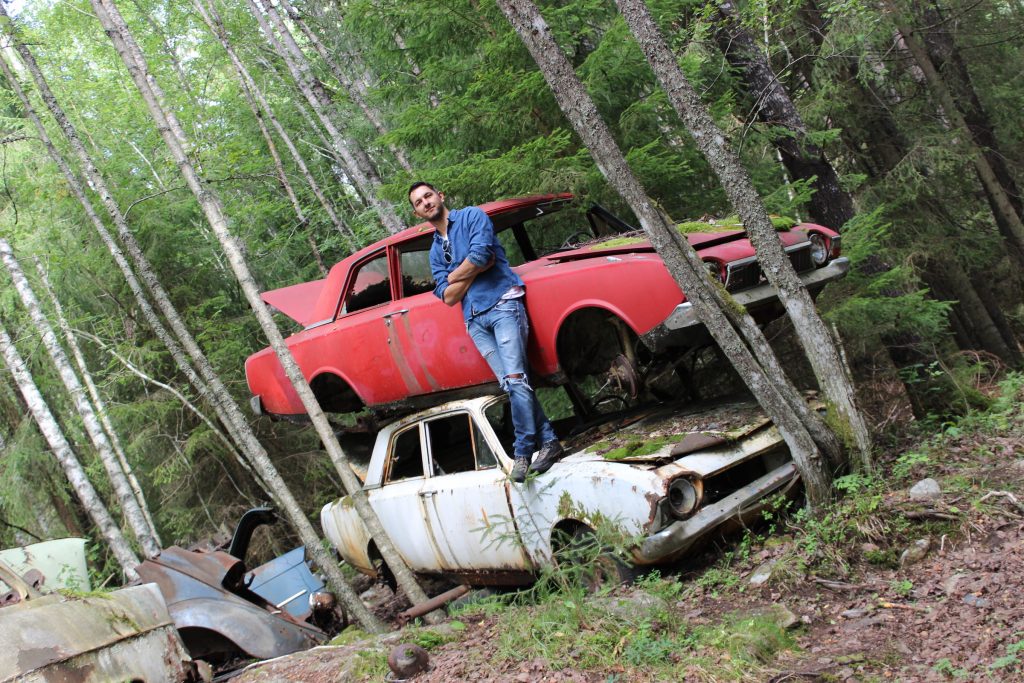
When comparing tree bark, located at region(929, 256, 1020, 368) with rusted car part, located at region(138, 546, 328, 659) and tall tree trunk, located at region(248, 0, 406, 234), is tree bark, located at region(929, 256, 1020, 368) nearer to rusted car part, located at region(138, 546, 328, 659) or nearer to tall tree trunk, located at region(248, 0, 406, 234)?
tall tree trunk, located at region(248, 0, 406, 234)

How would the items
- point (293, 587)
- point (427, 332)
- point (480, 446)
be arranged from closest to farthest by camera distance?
point (480, 446) → point (427, 332) → point (293, 587)

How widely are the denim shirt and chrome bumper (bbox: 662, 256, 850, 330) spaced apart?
1213 millimetres

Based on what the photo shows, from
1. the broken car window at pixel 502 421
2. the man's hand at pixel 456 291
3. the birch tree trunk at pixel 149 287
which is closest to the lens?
the man's hand at pixel 456 291

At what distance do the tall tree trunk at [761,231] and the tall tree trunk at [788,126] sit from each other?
10.5 ft

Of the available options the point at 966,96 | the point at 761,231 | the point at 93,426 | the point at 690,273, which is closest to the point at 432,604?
the point at 690,273

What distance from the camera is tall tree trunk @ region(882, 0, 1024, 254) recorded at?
10.6m

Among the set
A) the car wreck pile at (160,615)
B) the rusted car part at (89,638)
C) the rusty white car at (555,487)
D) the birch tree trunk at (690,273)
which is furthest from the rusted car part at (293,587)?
the birch tree trunk at (690,273)

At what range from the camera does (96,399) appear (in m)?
11.8

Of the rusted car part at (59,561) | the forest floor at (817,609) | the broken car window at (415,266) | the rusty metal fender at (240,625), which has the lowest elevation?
the forest floor at (817,609)

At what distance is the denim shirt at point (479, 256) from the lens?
5.79 m

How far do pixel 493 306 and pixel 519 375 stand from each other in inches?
20.8

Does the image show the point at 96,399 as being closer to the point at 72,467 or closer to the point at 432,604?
the point at 72,467

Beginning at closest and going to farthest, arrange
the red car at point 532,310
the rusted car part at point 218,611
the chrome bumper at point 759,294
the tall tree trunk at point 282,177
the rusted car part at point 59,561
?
the chrome bumper at point 759,294, the red car at point 532,310, the rusted car part at point 218,611, the rusted car part at point 59,561, the tall tree trunk at point 282,177

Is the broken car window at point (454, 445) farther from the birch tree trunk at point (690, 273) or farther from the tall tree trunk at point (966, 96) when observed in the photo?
the tall tree trunk at point (966, 96)
